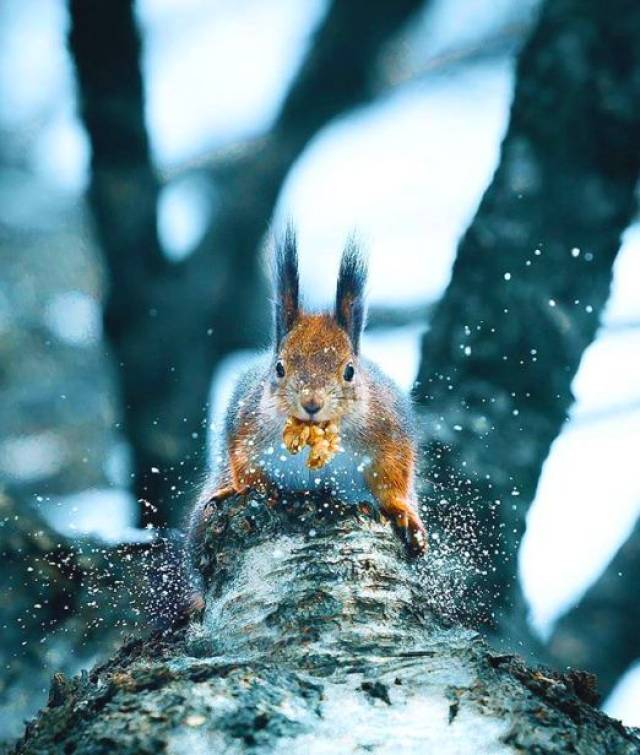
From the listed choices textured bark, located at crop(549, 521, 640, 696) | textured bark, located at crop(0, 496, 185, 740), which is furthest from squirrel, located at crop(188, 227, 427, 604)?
textured bark, located at crop(549, 521, 640, 696)

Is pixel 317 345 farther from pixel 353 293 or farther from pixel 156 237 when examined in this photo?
pixel 156 237

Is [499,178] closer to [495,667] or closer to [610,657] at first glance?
[495,667]

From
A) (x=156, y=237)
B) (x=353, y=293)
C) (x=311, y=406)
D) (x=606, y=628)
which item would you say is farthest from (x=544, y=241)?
(x=606, y=628)

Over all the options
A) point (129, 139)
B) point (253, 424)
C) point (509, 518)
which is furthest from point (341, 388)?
point (129, 139)

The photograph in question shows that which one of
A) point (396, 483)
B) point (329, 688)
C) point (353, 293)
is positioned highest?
point (353, 293)

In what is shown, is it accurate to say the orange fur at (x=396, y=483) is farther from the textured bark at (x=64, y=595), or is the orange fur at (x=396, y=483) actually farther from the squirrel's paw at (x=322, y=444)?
the textured bark at (x=64, y=595)

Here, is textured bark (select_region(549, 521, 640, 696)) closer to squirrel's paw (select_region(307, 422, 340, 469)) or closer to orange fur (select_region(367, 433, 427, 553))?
orange fur (select_region(367, 433, 427, 553))
